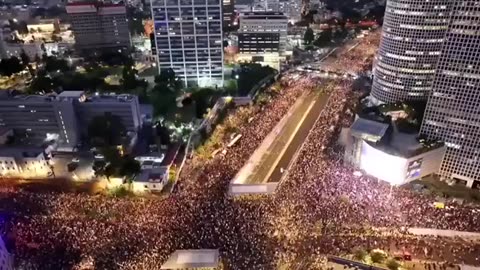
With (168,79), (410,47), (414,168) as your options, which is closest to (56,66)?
(168,79)

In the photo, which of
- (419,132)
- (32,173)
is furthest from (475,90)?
(32,173)

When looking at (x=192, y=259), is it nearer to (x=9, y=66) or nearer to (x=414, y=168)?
(x=414, y=168)

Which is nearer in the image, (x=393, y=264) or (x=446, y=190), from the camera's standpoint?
(x=393, y=264)

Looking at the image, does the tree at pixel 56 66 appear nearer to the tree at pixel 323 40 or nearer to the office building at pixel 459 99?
the tree at pixel 323 40

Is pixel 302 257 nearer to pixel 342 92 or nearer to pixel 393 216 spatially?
pixel 393 216

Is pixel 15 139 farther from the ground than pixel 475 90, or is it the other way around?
pixel 475 90

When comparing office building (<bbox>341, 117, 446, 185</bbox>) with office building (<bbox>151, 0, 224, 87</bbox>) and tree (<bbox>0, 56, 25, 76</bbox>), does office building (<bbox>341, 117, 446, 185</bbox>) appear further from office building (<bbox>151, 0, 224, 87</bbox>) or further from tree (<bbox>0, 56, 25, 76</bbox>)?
tree (<bbox>0, 56, 25, 76</bbox>)

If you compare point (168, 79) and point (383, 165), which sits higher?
point (168, 79)
